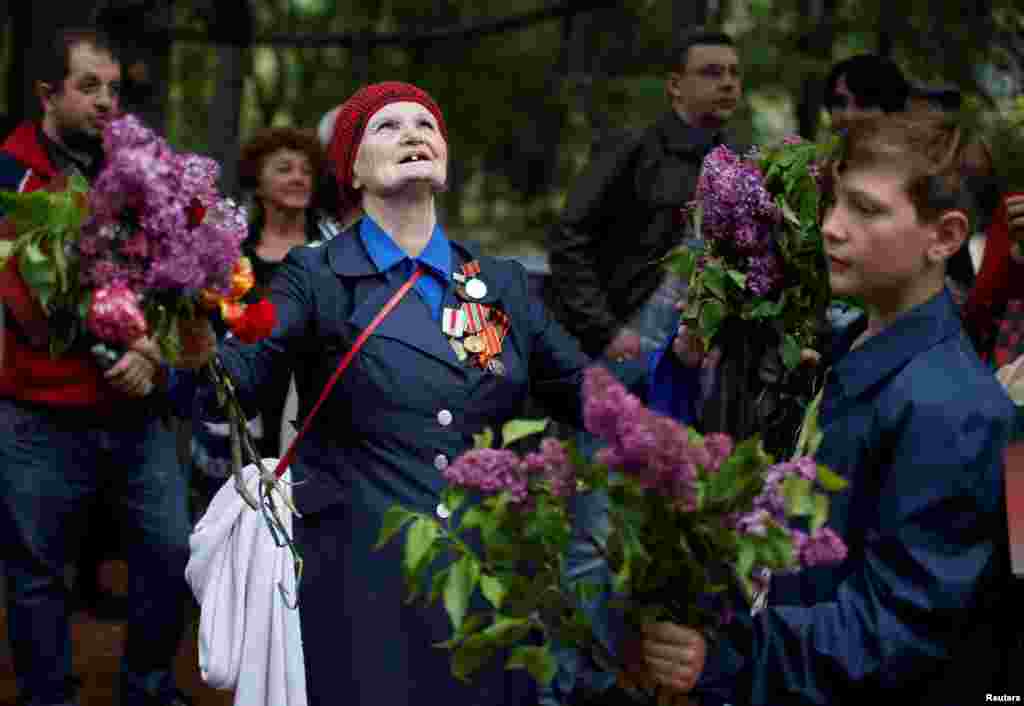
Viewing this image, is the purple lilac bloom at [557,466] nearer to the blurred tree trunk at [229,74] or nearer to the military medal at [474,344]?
the military medal at [474,344]

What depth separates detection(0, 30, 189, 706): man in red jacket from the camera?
5.75 m

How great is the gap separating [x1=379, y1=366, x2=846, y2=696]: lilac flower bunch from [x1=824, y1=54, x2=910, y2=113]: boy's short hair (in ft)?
13.1

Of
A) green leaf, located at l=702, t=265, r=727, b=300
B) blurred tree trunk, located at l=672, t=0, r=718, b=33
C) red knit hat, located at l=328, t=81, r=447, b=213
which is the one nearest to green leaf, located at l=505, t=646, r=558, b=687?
green leaf, located at l=702, t=265, r=727, b=300

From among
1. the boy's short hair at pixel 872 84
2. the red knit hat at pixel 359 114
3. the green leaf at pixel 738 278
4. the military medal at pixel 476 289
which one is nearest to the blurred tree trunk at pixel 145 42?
the boy's short hair at pixel 872 84

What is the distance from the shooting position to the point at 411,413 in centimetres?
428

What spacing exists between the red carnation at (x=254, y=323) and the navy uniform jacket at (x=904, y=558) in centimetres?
123

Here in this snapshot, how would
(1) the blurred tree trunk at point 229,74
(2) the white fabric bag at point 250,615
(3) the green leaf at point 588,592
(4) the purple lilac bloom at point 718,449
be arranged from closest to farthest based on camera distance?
1. (4) the purple lilac bloom at point 718,449
2. (3) the green leaf at point 588,592
3. (2) the white fabric bag at point 250,615
4. (1) the blurred tree trunk at point 229,74

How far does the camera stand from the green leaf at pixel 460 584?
2.82 metres

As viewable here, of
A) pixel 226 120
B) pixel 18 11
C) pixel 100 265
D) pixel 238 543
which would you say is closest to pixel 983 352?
pixel 238 543

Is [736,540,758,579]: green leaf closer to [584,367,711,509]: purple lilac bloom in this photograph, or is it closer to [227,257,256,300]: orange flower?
[584,367,711,509]: purple lilac bloom

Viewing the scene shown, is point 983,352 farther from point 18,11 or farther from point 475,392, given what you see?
point 18,11

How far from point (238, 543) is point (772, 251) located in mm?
1529

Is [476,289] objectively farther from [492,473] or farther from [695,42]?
[695,42]

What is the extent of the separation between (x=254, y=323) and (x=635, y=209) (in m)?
3.57
